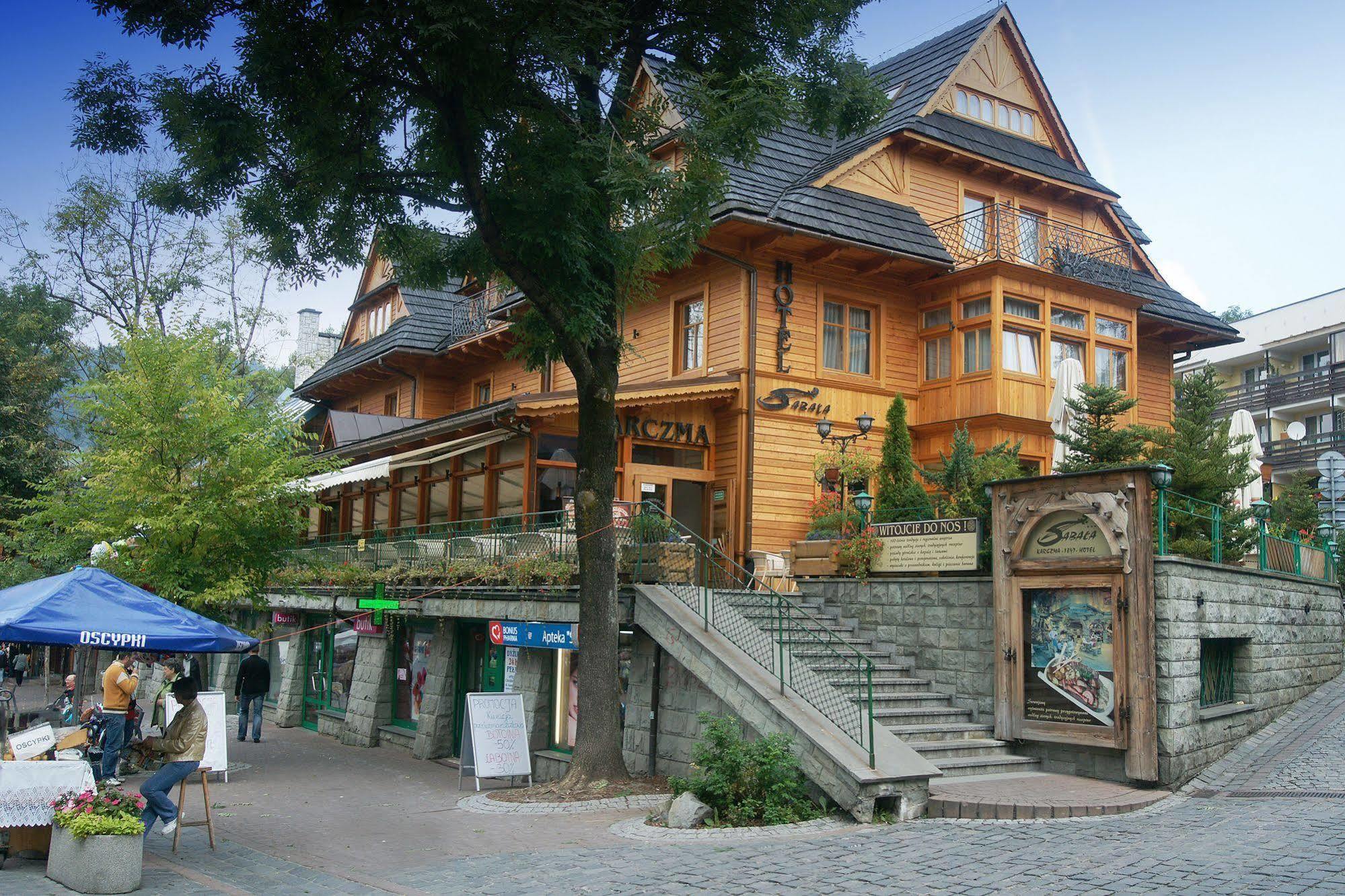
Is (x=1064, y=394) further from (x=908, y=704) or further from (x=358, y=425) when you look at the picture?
(x=358, y=425)

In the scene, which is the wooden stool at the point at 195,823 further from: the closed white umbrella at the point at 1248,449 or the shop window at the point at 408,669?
the closed white umbrella at the point at 1248,449

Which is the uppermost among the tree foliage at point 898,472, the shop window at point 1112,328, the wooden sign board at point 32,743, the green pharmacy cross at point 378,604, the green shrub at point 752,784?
the shop window at point 1112,328

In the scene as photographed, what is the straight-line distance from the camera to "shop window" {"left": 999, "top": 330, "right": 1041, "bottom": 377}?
2189cm

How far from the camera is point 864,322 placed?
2261 centimetres

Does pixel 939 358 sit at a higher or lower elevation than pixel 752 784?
higher

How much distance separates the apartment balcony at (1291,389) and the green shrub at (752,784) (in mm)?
35534

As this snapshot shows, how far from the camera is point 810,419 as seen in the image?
834 inches

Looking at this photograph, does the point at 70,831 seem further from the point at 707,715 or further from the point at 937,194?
the point at 937,194

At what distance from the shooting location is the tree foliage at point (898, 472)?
59.4 feet

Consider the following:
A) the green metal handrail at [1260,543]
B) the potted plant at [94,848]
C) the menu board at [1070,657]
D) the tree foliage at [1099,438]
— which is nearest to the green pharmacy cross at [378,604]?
the potted plant at [94,848]

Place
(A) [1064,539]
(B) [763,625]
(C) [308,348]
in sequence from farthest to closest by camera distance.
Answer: (C) [308,348] → (B) [763,625] → (A) [1064,539]

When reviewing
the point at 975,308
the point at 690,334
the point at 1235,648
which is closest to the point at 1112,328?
the point at 975,308

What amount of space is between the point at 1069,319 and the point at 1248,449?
5.32 meters

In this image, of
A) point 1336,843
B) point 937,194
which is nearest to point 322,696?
point 937,194
